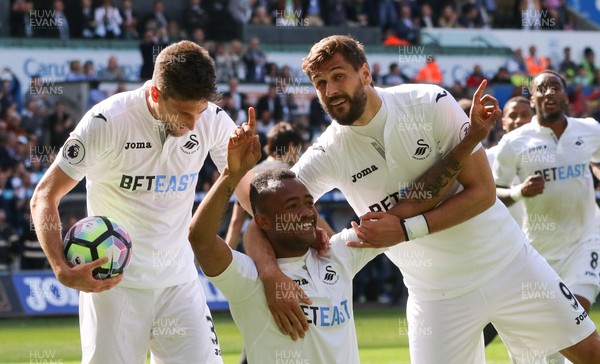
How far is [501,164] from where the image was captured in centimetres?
1003

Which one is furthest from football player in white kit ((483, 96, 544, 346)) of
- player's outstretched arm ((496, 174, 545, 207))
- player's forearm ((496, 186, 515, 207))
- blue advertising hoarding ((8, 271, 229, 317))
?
blue advertising hoarding ((8, 271, 229, 317))

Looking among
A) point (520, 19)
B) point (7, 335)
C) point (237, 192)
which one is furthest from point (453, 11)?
point (237, 192)

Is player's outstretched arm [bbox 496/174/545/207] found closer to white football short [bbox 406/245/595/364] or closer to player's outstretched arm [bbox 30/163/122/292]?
white football short [bbox 406/245/595/364]

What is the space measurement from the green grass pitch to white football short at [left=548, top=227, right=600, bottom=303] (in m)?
2.53

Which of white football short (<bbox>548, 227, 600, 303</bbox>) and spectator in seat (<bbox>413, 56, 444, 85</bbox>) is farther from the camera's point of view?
spectator in seat (<bbox>413, 56, 444, 85</bbox>)

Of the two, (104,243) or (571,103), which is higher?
(104,243)

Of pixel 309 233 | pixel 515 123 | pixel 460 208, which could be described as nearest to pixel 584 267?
pixel 515 123

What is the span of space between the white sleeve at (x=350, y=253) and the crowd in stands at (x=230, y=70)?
39.6 feet

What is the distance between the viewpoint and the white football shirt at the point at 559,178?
978 centimetres

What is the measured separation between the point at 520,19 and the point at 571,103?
5.71 metres

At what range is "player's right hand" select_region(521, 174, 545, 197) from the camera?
900 centimetres

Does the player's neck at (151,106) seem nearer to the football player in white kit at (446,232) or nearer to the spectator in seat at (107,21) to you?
the football player in white kit at (446,232)

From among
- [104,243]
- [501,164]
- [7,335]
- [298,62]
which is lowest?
[7,335]

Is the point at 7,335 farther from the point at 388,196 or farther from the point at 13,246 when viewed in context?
the point at 388,196
